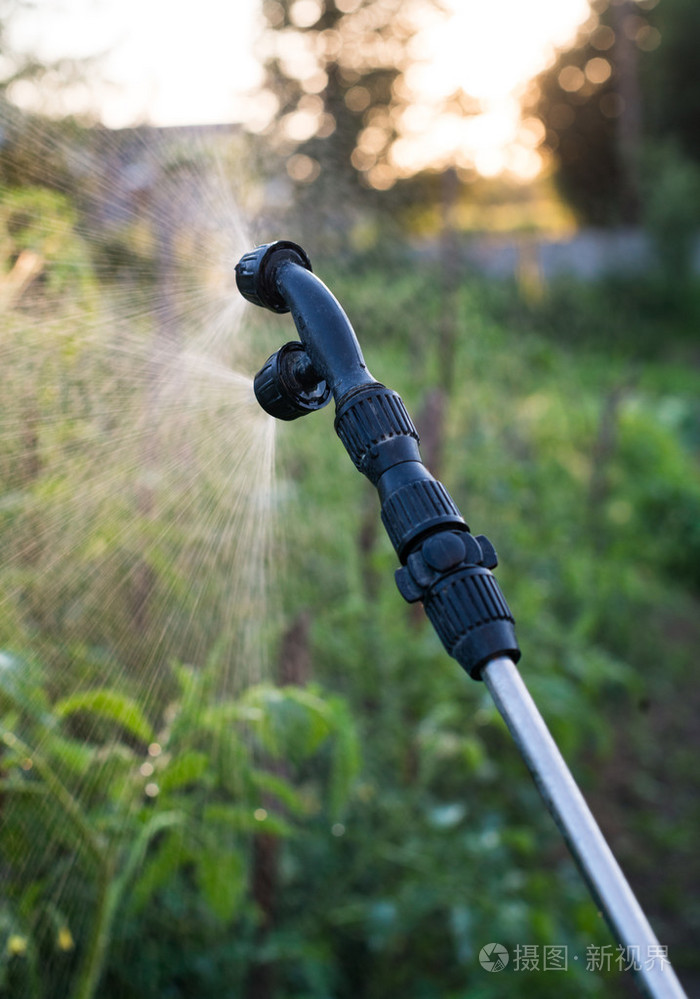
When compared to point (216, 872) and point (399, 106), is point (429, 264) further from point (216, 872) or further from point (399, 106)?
point (216, 872)

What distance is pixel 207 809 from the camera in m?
1.32

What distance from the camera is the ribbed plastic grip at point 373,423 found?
0.71m

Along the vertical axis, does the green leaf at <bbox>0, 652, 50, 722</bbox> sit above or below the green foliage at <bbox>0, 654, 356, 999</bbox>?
above

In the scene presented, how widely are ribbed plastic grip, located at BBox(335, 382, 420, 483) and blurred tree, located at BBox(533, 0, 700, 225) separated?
17.2 metres

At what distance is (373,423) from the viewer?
0.71 m

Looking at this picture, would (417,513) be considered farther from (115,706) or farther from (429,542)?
(115,706)

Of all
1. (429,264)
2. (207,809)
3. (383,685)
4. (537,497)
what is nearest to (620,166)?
(429,264)

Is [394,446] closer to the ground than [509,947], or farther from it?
farther from it

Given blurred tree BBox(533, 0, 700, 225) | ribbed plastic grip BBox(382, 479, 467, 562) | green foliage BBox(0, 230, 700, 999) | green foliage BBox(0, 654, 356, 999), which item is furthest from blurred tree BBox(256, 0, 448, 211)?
blurred tree BBox(533, 0, 700, 225)

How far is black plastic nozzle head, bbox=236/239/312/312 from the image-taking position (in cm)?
80

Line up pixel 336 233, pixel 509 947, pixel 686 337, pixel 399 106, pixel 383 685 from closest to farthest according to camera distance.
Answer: pixel 509 947 → pixel 383 685 → pixel 336 233 → pixel 399 106 → pixel 686 337

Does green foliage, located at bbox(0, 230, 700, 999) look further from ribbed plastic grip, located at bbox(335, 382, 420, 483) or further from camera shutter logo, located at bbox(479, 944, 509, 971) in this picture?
ribbed plastic grip, located at bbox(335, 382, 420, 483)

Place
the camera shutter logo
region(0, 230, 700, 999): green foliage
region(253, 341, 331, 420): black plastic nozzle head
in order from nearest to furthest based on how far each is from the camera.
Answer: region(253, 341, 331, 420): black plastic nozzle head → region(0, 230, 700, 999): green foliage → the camera shutter logo

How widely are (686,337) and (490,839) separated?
11609 millimetres
